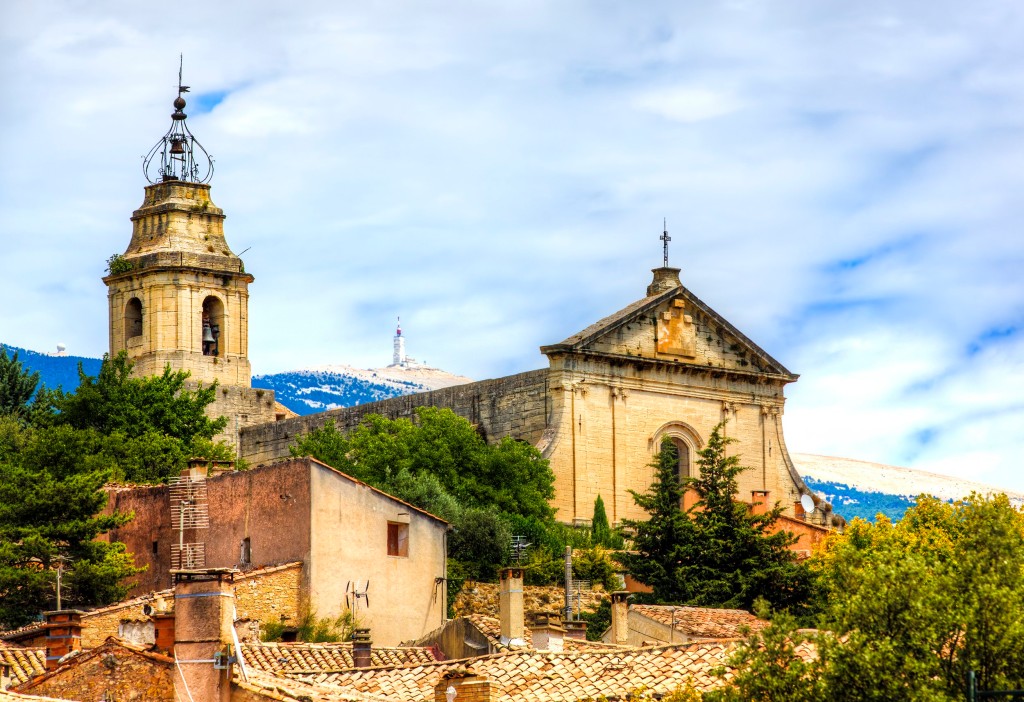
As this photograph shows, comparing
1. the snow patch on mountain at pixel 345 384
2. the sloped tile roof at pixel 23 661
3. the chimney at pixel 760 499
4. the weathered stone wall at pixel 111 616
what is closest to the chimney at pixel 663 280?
the chimney at pixel 760 499

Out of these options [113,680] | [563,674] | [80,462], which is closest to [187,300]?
[80,462]

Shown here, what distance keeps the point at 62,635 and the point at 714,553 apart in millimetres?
20047

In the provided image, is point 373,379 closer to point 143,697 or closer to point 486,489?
point 486,489

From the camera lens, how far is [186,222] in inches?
3046

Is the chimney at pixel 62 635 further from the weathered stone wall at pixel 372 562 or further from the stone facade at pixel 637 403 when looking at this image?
the stone facade at pixel 637 403

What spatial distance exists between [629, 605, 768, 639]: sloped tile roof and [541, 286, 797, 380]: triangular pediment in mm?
19238

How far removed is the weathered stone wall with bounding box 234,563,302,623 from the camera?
153ft

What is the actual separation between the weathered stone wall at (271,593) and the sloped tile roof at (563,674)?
7.30m

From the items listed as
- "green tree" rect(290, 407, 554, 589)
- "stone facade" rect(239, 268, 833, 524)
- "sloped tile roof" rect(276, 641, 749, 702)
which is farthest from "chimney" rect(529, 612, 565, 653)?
"stone facade" rect(239, 268, 833, 524)

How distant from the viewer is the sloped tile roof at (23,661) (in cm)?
3916

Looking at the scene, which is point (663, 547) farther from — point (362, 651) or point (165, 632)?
point (165, 632)

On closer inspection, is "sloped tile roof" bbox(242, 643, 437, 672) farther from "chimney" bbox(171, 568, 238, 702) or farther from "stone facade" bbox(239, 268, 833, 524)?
"stone facade" bbox(239, 268, 833, 524)

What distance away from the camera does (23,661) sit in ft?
132

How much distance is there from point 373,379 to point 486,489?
290ft
